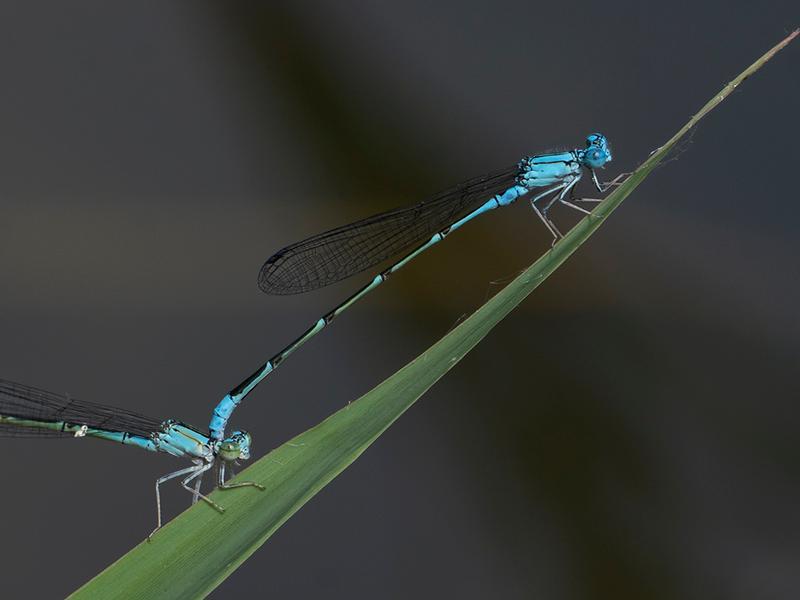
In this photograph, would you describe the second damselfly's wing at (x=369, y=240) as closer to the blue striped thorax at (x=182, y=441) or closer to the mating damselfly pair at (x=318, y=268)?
the mating damselfly pair at (x=318, y=268)

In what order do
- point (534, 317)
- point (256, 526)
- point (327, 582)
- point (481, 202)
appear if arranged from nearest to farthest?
point (256, 526), point (481, 202), point (327, 582), point (534, 317)

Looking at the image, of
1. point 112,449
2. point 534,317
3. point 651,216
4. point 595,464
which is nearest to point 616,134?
point 651,216

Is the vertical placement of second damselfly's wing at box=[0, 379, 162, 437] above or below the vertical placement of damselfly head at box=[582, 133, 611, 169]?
below

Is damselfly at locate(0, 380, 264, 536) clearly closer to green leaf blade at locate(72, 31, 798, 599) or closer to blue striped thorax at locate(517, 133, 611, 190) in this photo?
green leaf blade at locate(72, 31, 798, 599)

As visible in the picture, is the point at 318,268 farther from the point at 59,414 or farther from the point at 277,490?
the point at 277,490

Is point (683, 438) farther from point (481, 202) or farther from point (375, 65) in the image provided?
point (375, 65)

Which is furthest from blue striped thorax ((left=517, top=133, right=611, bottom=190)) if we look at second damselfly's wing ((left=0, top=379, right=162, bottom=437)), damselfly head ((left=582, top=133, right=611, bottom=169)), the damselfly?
second damselfly's wing ((left=0, top=379, right=162, bottom=437))
